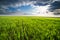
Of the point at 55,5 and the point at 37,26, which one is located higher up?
the point at 55,5

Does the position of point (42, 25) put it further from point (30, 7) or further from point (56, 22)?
point (30, 7)

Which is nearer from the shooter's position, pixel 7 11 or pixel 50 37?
pixel 50 37

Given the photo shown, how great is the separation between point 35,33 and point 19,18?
1.13 feet

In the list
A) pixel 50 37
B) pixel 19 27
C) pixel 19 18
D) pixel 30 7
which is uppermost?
pixel 30 7

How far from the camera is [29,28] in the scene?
179cm

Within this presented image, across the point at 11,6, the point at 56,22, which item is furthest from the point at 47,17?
the point at 11,6

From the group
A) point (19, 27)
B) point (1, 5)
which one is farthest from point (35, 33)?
point (1, 5)

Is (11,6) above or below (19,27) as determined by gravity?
above

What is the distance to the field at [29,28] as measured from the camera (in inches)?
67.6

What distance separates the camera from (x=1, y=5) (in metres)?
1.97

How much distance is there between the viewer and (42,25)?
182cm

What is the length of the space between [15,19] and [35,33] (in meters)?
0.37

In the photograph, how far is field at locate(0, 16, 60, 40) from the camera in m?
1.72

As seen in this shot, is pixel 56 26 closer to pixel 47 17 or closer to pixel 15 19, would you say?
pixel 47 17
